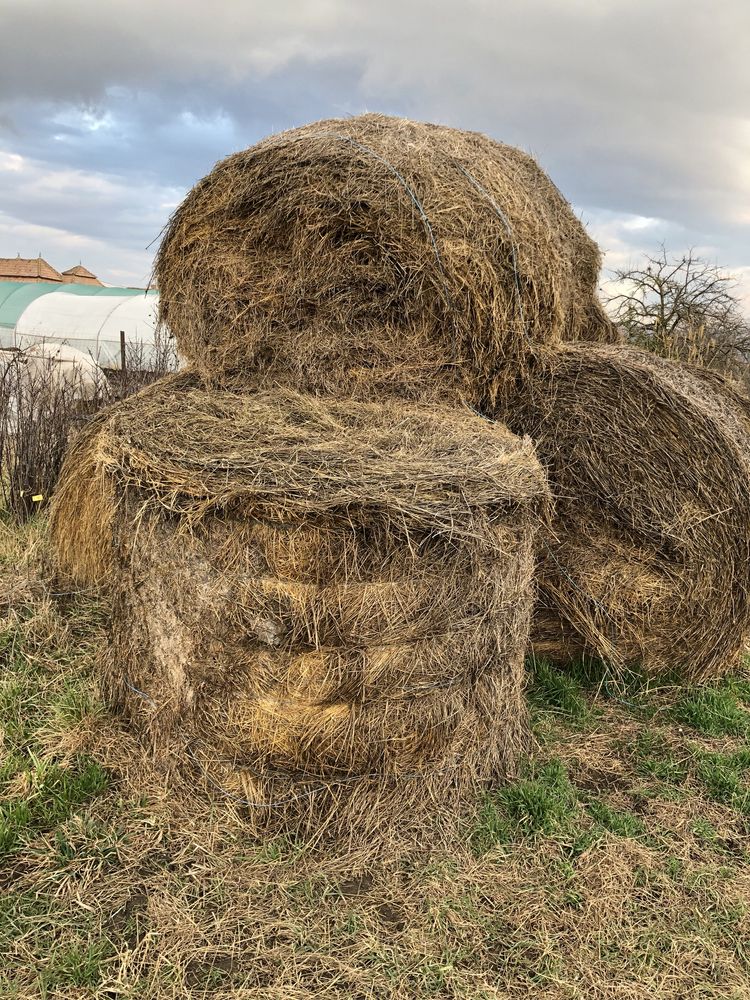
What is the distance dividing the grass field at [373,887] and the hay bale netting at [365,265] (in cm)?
213

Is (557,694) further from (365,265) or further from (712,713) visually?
(365,265)

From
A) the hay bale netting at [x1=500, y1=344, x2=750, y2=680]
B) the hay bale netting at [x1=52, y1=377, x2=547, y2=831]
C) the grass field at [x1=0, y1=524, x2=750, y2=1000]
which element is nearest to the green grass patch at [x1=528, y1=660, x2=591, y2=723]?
the hay bale netting at [x1=500, y1=344, x2=750, y2=680]

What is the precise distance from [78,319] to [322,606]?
2149 cm

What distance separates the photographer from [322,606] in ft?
9.82

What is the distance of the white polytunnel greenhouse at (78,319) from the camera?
67.2ft

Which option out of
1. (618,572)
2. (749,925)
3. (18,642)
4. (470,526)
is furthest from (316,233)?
(749,925)

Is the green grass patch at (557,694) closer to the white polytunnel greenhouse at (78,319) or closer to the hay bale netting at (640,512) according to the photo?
the hay bale netting at (640,512)

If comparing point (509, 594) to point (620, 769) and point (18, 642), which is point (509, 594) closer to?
point (620, 769)

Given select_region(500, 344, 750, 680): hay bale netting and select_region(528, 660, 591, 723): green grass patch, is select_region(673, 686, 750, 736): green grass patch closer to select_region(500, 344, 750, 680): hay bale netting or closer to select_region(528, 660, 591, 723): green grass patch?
select_region(500, 344, 750, 680): hay bale netting

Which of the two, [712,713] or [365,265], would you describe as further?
[712,713]

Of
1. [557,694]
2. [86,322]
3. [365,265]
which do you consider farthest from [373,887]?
[86,322]

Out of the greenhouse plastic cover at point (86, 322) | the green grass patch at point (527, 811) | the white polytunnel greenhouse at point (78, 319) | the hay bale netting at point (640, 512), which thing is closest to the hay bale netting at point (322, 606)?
the green grass patch at point (527, 811)

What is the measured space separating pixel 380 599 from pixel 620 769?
1.77 m

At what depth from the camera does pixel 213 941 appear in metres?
2.66
